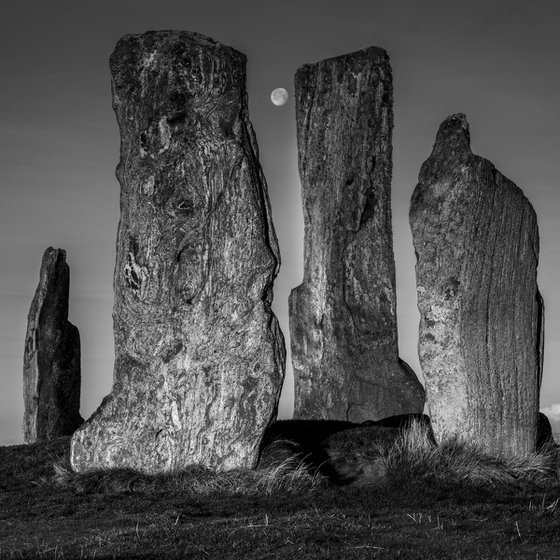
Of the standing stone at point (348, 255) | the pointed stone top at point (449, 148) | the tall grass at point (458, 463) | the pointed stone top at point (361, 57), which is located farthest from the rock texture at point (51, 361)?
the pointed stone top at point (449, 148)

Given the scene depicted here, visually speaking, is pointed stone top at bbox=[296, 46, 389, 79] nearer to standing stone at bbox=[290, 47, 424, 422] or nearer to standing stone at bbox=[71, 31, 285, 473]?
standing stone at bbox=[290, 47, 424, 422]

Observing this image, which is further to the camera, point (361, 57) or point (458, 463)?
point (361, 57)

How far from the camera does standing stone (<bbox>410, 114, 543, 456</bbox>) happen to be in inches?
654

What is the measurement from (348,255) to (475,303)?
6314 millimetres

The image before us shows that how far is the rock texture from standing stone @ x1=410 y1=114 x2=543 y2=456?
1064 cm

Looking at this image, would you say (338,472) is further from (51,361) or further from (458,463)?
(51,361)

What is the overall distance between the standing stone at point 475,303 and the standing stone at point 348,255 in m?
5.05

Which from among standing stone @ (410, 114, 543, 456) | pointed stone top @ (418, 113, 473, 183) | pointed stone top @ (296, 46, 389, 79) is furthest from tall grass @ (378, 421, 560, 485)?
pointed stone top @ (296, 46, 389, 79)

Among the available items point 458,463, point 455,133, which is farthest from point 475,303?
point 455,133

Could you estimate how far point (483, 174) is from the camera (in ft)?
55.9

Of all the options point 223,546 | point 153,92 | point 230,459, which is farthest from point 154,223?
point 223,546

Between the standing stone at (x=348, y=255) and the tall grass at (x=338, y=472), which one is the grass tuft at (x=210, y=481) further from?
the standing stone at (x=348, y=255)

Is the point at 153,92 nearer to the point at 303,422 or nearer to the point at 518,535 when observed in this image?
the point at 303,422

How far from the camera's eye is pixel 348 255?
22.7 metres
